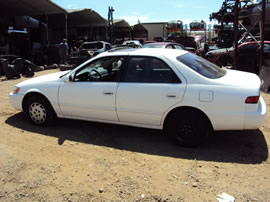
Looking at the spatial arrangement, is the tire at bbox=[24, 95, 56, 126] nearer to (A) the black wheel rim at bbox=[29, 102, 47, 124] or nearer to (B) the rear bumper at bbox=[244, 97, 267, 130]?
(A) the black wheel rim at bbox=[29, 102, 47, 124]

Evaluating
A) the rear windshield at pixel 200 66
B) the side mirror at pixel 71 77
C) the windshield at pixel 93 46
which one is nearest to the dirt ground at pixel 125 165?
the side mirror at pixel 71 77

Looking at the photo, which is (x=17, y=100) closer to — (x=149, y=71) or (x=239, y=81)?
(x=149, y=71)

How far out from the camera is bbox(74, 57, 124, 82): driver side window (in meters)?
4.28

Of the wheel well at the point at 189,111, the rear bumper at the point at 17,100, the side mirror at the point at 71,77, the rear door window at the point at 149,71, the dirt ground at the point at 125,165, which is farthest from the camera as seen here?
the rear bumper at the point at 17,100

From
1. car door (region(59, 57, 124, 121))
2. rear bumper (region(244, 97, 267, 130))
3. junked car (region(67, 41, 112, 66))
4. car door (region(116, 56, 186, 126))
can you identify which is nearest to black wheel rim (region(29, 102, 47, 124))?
car door (region(59, 57, 124, 121))

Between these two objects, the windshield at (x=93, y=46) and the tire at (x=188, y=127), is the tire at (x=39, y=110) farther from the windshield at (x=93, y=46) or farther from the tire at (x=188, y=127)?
the windshield at (x=93, y=46)

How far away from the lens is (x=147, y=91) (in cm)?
389

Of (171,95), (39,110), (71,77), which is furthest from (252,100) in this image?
(39,110)

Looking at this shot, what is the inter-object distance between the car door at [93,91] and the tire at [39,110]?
0.31 meters

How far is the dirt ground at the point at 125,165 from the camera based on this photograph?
290 cm

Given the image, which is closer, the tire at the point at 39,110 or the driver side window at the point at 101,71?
the driver side window at the point at 101,71

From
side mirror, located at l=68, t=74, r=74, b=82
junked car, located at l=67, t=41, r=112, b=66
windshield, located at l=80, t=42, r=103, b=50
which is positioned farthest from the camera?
windshield, located at l=80, t=42, r=103, b=50

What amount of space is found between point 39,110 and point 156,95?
7.60ft

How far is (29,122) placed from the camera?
16.7 ft
